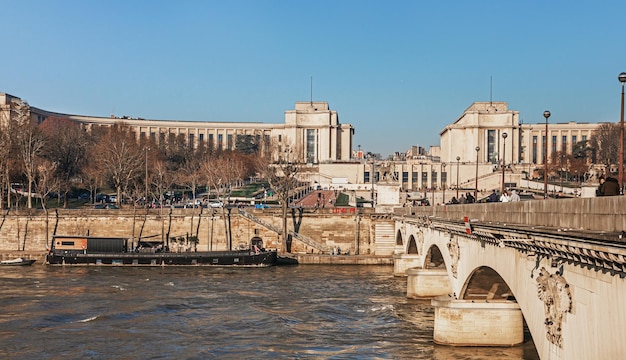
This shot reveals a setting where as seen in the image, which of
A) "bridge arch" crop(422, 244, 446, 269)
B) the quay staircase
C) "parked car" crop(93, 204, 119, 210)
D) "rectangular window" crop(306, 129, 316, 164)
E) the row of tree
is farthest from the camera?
"rectangular window" crop(306, 129, 316, 164)

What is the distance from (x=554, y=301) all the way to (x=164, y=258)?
49.1 metres

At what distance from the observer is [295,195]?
107875 millimetres

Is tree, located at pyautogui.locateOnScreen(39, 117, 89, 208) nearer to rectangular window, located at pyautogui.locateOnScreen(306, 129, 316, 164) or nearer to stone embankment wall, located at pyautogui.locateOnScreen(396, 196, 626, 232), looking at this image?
rectangular window, located at pyautogui.locateOnScreen(306, 129, 316, 164)

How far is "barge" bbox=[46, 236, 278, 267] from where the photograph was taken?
204ft

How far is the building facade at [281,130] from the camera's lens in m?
175

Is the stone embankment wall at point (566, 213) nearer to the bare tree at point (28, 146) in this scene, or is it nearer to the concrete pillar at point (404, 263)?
the concrete pillar at point (404, 263)

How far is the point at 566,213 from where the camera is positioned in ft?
56.3

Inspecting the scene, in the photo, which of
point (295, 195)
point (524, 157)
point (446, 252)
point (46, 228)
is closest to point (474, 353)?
point (446, 252)

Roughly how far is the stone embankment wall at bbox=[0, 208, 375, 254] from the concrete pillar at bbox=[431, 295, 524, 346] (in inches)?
1685

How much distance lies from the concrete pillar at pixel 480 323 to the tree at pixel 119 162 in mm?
58576

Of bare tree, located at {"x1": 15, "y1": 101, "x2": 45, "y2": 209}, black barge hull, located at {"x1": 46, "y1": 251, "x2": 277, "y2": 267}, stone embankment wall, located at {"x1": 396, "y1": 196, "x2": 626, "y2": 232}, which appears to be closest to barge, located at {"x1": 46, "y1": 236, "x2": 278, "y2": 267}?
black barge hull, located at {"x1": 46, "y1": 251, "x2": 277, "y2": 267}

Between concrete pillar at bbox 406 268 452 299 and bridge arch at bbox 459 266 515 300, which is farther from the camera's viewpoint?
concrete pillar at bbox 406 268 452 299

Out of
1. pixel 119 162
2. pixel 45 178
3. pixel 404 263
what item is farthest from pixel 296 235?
pixel 45 178

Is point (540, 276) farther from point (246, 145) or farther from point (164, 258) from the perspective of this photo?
point (246, 145)
